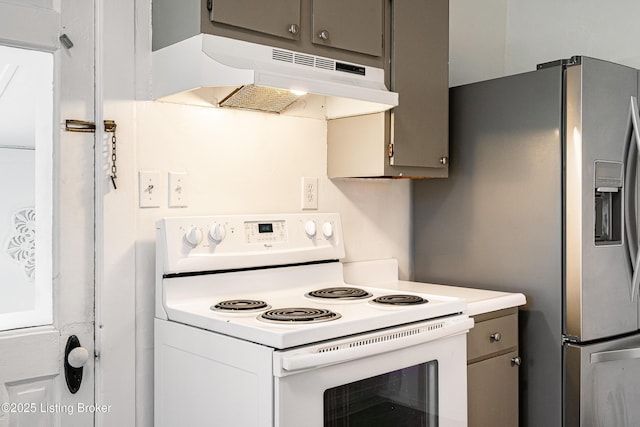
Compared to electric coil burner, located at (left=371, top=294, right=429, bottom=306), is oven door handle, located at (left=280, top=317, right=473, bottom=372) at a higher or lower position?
lower

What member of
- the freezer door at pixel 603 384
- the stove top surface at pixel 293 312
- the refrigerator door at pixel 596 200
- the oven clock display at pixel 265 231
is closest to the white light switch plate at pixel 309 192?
the oven clock display at pixel 265 231

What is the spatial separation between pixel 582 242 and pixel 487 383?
0.60m

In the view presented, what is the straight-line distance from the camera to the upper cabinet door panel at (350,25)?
1984 millimetres

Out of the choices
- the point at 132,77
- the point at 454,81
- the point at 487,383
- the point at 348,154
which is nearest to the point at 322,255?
the point at 348,154

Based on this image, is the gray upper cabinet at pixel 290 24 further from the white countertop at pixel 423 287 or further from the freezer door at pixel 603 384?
the freezer door at pixel 603 384

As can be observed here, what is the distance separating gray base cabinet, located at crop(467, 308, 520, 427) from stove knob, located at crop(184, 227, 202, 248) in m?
1.00

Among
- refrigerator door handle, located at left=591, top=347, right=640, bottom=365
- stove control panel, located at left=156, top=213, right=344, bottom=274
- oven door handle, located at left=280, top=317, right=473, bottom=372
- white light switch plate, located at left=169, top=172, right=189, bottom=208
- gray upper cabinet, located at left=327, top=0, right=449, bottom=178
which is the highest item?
gray upper cabinet, located at left=327, top=0, right=449, bottom=178

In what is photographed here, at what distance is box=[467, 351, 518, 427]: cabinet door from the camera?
7.12ft

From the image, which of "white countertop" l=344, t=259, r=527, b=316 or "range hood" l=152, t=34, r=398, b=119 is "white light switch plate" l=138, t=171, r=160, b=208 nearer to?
"range hood" l=152, t=34, r=398, b=119

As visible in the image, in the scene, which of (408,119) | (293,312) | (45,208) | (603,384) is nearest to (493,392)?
(603,384)

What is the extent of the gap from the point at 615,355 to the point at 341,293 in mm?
1043

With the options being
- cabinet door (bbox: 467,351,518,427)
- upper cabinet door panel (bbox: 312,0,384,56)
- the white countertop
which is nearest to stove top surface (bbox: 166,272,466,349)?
the white countertop

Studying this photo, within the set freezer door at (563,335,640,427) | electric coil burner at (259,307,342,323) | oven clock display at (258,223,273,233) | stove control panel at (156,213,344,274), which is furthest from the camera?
freezer door at (563,335,640,427)

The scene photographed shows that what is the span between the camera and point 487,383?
2.21 m
